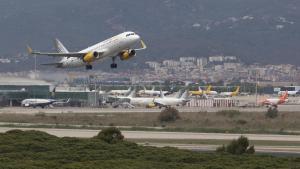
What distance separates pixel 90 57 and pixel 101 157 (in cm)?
5255

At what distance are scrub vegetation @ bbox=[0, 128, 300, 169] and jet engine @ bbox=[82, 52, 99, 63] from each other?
44.0 meters

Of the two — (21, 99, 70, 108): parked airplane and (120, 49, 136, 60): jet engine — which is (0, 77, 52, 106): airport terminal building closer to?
(21, 99, 70, 108): parked airplane

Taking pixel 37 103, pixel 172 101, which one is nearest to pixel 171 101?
pixel 172 101

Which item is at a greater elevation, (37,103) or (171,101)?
(171,101)

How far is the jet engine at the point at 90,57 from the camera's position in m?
103

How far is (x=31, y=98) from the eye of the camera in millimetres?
177125

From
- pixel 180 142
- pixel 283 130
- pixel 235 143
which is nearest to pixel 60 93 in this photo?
pixel 283 130

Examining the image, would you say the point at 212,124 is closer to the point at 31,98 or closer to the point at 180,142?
the point at 180,142

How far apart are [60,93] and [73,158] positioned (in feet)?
442

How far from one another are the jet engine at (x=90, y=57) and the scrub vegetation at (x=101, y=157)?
44003mm

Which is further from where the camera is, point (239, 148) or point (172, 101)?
point (172, 101)

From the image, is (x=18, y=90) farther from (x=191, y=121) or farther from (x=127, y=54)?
(x=127, y=54)

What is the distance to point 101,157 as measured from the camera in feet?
168

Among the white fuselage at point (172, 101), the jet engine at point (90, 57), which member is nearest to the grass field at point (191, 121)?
the jet engine at point (90, 57)
